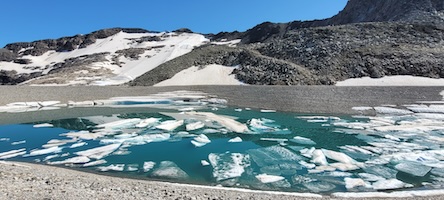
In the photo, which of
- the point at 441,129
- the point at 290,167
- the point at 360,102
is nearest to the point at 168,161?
the point at 290,167

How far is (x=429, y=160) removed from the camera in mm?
10133

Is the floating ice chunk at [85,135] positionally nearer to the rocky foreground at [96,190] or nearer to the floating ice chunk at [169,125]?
the floating ice chunk at [169,125]

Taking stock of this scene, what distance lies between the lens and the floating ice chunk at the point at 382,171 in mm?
8797

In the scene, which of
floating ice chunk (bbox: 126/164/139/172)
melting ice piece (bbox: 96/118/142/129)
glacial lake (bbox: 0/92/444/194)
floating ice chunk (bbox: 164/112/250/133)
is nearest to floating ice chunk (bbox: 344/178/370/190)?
glacial lake (bbox: 0/92/444/194)

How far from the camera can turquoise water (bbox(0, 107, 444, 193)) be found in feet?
28.1

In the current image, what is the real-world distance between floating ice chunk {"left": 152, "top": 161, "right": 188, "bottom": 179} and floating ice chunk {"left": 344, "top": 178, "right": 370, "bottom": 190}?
4483 mm

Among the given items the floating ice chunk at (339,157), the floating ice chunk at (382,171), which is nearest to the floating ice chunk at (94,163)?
the floating ice chunk at (339,157)

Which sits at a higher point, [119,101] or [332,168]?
[119,101]

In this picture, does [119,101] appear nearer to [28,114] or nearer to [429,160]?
[28,114]

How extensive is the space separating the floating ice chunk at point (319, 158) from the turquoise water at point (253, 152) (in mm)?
197

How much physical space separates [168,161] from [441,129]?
544 inches

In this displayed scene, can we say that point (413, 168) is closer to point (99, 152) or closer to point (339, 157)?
point (339, 157)

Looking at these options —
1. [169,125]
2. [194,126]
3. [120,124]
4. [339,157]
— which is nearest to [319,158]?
[339,157]

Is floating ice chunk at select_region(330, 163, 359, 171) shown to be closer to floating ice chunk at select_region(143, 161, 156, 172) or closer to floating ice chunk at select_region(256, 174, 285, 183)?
floating ice chunk at select_region(256, 174, 285, 183)
